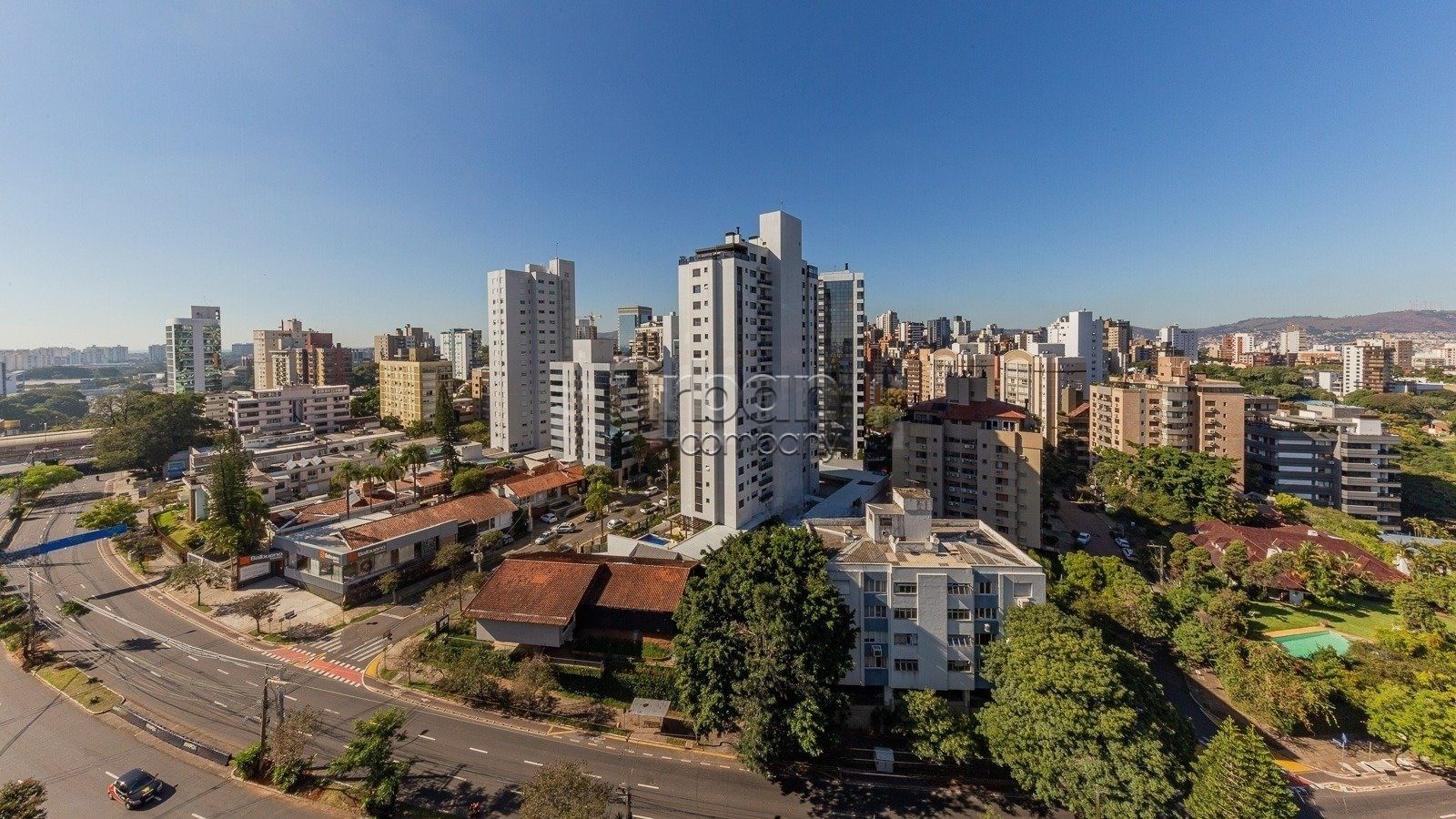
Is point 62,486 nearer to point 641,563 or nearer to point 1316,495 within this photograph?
point 641,563

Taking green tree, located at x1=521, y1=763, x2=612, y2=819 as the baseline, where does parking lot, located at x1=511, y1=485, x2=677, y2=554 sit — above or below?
above

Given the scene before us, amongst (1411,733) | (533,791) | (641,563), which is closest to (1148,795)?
(1411,733)

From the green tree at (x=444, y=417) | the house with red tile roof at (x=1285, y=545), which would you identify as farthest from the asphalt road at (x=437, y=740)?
the green tree at (x=444, y=417)

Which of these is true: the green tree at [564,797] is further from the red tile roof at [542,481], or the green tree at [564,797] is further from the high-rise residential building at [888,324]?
the high-rise residential building at [888,324]

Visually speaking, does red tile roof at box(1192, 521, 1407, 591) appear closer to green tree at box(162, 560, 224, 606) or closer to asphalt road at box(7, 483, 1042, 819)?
asphalt road at box(7, 483, 1042, 819)

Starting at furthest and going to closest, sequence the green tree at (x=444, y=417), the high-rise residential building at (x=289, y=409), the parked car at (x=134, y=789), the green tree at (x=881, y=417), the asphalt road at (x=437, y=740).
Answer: the high-rise residential building at (x=289, y=409)
the green tree at (x=881, y=417)
the green tree at (x=444, y=417)
the asphalt road at (x=437, y=740)
the parked car at (x=134, y=789)

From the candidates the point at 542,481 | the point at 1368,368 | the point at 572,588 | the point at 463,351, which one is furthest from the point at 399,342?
the point at 1368,368

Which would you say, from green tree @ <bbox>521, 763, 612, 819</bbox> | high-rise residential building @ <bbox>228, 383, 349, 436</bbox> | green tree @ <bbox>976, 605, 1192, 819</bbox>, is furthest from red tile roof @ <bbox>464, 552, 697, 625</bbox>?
high-rise residential building @ <bbox>228, 383, 349, 436</bbox>
